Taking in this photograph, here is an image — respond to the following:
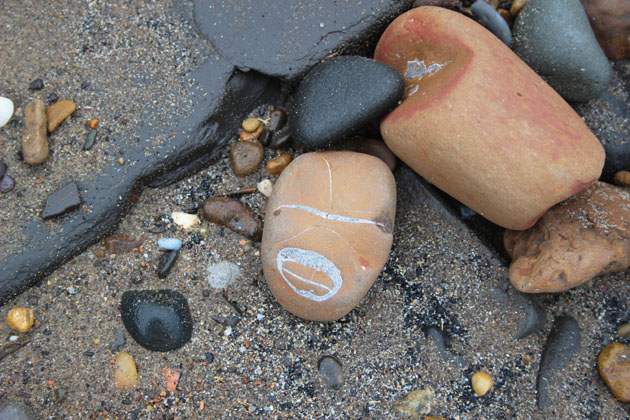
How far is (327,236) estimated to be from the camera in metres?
2.15

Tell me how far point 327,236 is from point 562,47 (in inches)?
60.7

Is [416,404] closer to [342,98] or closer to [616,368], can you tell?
[616,368]

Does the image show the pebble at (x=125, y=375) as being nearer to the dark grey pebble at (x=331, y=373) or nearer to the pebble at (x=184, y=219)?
the pebble at (x=184, y=219)

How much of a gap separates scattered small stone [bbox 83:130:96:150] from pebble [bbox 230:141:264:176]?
0.68 meters

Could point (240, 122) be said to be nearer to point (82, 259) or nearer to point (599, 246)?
point (82, 259)

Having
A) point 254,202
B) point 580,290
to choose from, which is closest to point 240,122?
point 254,202

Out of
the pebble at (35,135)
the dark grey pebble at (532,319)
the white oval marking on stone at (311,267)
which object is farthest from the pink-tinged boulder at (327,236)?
the pebble at (35,135)

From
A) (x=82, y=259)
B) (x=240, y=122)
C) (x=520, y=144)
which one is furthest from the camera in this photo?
(x=240, y=122)

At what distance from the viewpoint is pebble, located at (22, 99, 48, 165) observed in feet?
7.59

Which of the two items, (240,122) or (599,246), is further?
(240,122)

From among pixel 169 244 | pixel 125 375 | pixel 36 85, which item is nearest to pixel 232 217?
pixel 169 244

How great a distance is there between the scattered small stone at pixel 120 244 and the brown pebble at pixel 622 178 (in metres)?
2.53

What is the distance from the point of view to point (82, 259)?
7.84 ft

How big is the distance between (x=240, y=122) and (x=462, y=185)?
4.00ft
